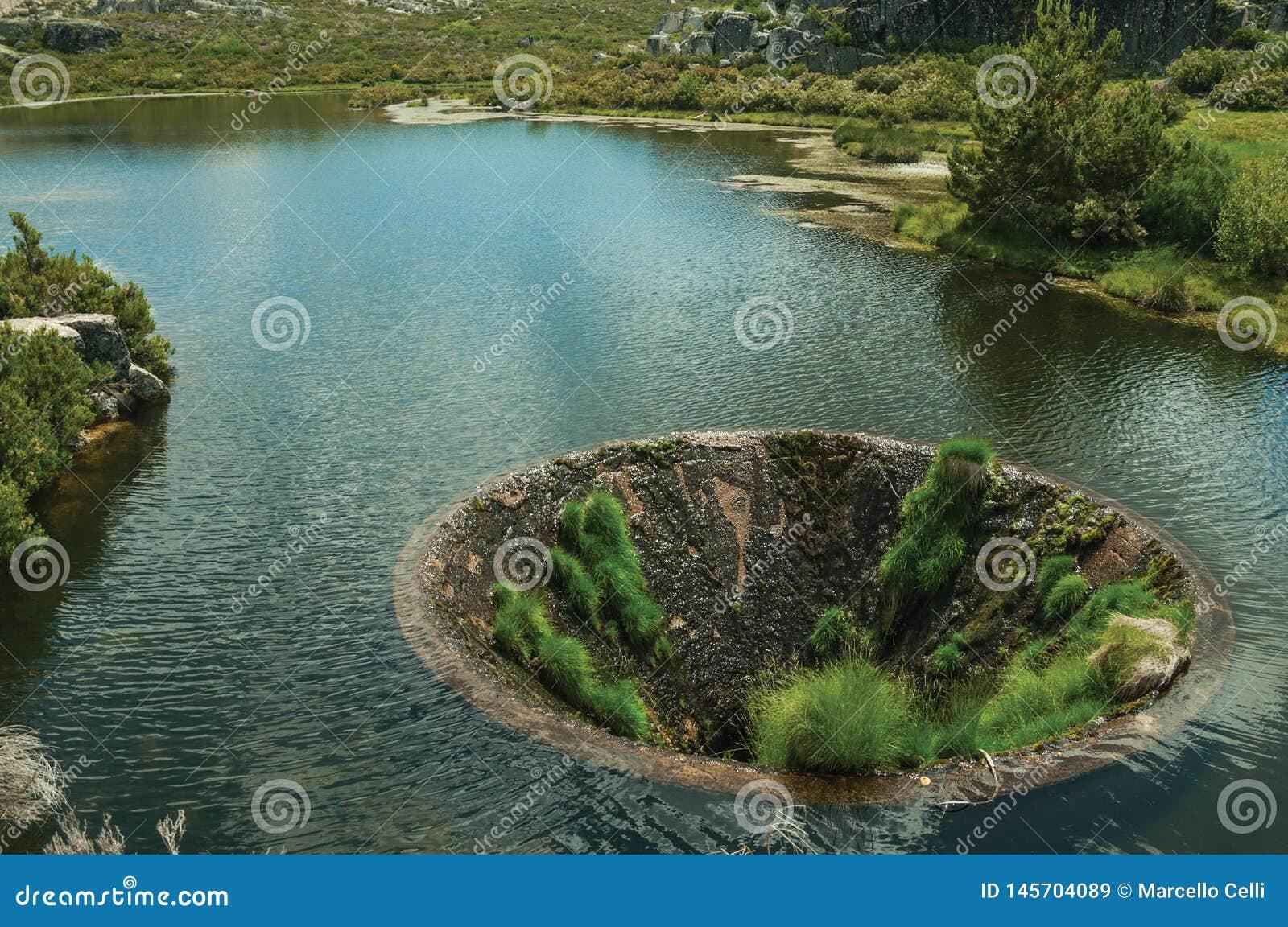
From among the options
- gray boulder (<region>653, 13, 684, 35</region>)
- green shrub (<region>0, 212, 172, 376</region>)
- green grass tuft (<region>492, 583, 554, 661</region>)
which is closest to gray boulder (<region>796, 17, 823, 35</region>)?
gray boulder (<region>653, 13, 684, 35</region>)

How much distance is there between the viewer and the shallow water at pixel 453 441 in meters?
12.5

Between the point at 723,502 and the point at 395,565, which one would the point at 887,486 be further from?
the point at 395,565

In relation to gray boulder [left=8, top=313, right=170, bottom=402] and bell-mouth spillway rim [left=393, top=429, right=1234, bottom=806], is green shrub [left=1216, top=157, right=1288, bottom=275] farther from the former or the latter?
gray boulder [left=8, top=313, right=170, bottom=402]

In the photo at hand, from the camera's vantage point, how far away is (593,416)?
2558cm

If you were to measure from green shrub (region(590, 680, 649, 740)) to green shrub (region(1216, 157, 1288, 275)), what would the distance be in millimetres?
29911

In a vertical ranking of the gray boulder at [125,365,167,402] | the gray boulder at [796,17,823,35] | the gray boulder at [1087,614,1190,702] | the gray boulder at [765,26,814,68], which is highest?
the gray boulder at [796,17,823,35]

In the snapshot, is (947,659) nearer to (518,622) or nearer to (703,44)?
(518,622)

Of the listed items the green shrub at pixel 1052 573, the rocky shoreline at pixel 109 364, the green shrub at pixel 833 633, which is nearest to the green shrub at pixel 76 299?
the rocky shoreline at pixel 109 364

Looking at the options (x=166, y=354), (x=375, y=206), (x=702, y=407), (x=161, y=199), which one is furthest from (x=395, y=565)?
(x=161, y=199)

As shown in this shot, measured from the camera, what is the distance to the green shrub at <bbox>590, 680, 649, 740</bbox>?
630 inches

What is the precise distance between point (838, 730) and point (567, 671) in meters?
4.89

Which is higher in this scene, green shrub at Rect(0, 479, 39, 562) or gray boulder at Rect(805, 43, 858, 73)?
gray boulder at Rect(805, 43, 858, 73)

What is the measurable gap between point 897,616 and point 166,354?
20.9 m

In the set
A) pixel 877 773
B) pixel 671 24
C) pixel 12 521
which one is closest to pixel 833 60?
pixel 671 24
